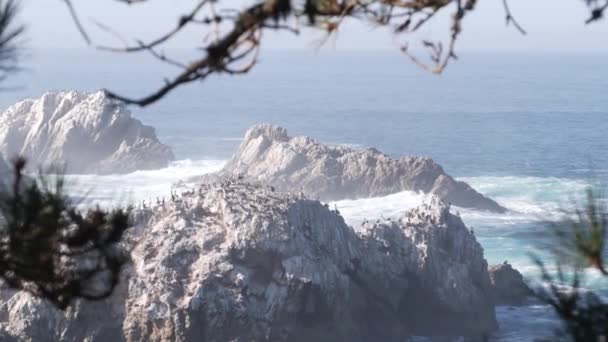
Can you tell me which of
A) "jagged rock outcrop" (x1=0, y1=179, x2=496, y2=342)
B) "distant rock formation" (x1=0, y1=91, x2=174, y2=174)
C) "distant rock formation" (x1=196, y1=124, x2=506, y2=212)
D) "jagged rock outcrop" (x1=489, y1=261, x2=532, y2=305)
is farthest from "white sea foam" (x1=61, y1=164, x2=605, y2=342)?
"jagged rock outcrop" (x1=0, y1=179, x2=496, y2=342)

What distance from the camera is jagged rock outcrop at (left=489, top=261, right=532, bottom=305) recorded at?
1221 inches

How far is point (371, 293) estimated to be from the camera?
87.2 ft

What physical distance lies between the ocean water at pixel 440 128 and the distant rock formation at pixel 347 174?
69 cm

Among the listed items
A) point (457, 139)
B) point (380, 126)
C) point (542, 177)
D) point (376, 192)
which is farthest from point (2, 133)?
point (380, 126)

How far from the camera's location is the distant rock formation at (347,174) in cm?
4519

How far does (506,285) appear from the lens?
31.4 m

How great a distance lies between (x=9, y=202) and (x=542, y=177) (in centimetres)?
5919

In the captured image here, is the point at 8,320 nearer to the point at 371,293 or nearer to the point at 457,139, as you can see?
the point at 371,293

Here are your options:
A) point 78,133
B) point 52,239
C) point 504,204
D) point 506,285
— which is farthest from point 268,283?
point 78,133

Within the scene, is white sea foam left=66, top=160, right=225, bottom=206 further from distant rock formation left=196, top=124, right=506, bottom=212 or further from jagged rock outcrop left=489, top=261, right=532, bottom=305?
jagged rock outcrop left=489, top=261, right=532, bottom=305

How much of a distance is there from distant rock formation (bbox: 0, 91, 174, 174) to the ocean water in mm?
1013

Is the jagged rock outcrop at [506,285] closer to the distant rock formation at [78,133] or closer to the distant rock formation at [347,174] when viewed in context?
the distant rock formation at [347,174]

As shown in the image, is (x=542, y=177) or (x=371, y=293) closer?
(x=371, y=293)

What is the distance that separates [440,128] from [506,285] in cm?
6297
